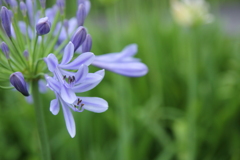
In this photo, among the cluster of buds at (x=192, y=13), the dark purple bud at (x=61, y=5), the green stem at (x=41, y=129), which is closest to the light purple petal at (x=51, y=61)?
the green stem at (x=41, y=129)

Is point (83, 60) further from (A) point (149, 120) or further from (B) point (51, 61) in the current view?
(A) point (149, 120)

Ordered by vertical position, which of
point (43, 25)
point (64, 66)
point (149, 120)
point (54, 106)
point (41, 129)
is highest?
point (43, 25)

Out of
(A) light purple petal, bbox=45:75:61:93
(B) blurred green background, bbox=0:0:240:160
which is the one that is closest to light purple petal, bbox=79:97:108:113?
(A) light purple petal, bbox=45:75:61:93

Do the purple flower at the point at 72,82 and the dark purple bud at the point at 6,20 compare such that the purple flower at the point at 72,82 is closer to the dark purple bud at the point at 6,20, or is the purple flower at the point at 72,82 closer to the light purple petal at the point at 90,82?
the light purple petal at the point at 90,82

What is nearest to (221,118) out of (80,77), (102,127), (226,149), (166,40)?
(226,149)

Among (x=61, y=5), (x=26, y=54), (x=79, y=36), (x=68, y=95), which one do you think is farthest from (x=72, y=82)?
(x=61, y=5)
